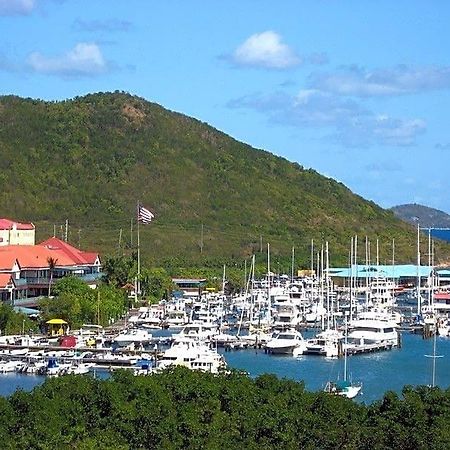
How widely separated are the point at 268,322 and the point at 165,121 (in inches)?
2857

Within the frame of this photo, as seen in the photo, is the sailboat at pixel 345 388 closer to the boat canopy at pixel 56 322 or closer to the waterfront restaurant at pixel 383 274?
the boat canopy at pixel 56 322

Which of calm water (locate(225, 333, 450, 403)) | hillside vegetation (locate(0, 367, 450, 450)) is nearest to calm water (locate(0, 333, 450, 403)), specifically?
calm water (locate(225, 333, 450, 403))

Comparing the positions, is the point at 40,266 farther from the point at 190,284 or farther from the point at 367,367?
the point at 190,284

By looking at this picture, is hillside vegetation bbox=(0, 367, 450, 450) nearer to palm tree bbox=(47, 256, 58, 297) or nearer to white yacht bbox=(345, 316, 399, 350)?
white yacht bbox=(345, 316, 399, 350)

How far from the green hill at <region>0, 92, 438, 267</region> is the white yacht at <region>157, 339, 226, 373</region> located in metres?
50.3

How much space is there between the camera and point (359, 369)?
190 ft

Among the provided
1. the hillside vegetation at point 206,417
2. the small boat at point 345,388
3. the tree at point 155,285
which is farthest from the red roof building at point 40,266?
the hillside vegetation at point 206,417

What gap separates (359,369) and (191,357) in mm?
8135

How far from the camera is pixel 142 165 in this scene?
133000 mm

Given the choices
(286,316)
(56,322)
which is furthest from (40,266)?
(286,316)

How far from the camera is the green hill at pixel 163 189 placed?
118 m

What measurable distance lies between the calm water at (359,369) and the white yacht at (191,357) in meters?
1.50

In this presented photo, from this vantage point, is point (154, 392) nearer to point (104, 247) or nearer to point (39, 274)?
point (39, 274)

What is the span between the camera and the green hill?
389ft
